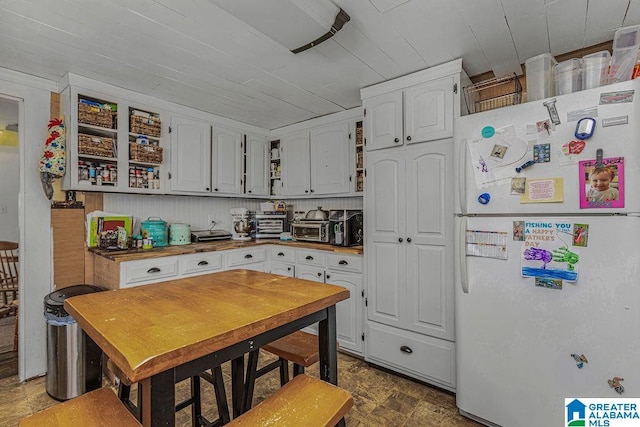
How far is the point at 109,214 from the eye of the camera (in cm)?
276

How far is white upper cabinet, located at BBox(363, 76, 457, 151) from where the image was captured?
7.20ft

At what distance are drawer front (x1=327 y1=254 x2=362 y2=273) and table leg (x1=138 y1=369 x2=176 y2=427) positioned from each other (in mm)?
1989

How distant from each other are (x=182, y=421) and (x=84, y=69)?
99.5 inches

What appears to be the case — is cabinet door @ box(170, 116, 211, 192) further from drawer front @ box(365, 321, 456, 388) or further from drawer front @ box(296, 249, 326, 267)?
drawer front @ box(365, 321, 456, 388)

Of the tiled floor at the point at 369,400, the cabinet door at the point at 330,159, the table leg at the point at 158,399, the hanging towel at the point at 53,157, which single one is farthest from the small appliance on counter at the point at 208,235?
the table leg at the point at 158,399

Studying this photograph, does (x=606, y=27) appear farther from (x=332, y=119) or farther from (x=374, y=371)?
(x=374, y=371)

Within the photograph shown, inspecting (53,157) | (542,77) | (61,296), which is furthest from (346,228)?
(53,157)

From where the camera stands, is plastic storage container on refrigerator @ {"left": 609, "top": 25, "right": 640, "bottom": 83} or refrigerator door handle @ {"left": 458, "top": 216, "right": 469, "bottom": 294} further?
refrigerator door handle @ {"left": 458, "top": 216, "right": 469, "bottom": 294}

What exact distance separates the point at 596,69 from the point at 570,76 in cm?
10

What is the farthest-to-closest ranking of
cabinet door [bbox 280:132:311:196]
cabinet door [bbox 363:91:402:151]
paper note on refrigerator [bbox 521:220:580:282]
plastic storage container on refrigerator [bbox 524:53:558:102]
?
cabinet door [bbox 280:132:311:196]
cabinet door [bbox 363:91:402:151]
plastic storage container on refrigerator [bbox 524:53:558:102]
paper note on refrigerator [bbox 521:220:580:282]

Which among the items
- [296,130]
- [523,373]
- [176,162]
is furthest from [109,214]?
Result: [523,373]

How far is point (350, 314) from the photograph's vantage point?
273cm

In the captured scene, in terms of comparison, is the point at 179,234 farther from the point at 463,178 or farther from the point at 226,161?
the point at 463,178

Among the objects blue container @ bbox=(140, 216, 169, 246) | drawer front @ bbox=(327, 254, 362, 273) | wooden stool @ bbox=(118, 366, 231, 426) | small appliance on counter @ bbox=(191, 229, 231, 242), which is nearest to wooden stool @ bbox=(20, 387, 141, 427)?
wooden stool @ bbox=(118, 366, 231, 426)
